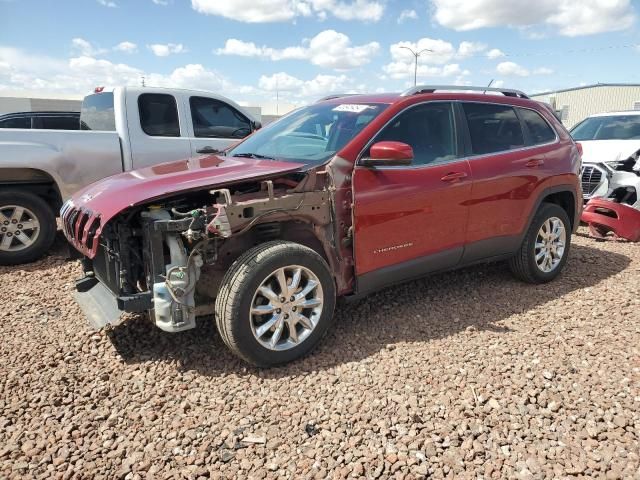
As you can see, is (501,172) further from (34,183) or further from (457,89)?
(34,183)

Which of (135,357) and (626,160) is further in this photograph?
(626,160)

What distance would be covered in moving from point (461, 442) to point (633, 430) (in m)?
0.94

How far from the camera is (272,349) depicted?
123 inches

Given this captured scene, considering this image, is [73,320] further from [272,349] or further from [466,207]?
[466,207]

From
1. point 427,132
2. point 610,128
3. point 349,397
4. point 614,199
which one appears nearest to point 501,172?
point 427,132

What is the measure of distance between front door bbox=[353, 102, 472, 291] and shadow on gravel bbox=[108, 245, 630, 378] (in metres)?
0.39

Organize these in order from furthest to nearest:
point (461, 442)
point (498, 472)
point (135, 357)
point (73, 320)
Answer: point (73, 320)
point (135, 357)
point (461, 442)
point (498, 472)

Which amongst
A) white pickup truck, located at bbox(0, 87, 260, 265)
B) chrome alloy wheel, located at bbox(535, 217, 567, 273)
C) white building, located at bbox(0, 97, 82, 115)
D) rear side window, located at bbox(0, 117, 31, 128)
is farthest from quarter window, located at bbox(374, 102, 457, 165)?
white building, located at bbox(0, 97, 82, 115)

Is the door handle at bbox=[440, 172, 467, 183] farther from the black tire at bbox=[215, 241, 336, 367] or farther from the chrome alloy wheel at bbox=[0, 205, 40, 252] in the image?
the chrome alloy wheel at bbox=[0, 205, 40, 252]

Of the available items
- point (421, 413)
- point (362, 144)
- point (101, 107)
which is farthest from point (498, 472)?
point (101, 107)

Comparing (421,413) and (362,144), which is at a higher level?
(362,144)

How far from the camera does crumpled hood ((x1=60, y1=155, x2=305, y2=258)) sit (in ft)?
9.60

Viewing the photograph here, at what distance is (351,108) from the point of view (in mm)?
3961

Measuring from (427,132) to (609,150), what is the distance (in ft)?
19.0
